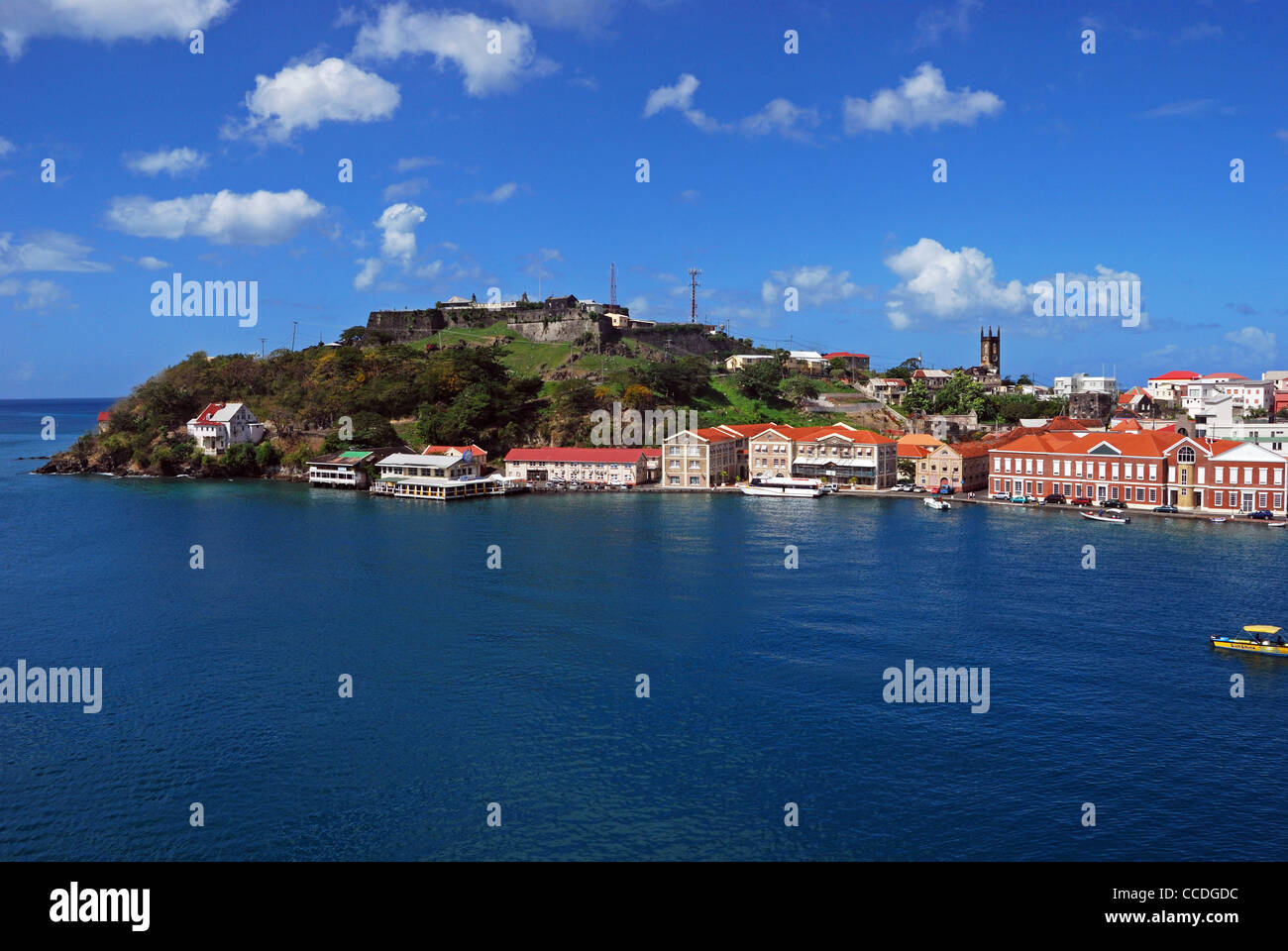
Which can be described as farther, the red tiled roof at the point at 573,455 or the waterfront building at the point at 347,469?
the waterfront building at the point at 347,469

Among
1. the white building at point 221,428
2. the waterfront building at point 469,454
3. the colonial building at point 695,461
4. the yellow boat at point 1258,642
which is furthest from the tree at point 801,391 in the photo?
the yellow boat at point 1258,642

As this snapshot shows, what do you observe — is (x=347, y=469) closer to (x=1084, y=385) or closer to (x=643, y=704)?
(x=643, y=704)

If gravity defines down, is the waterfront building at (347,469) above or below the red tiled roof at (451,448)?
below

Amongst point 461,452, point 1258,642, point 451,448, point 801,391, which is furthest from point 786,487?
point 1258,642

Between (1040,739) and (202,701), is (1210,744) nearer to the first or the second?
(1040,739)

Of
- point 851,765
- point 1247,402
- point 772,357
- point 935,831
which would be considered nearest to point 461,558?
point 851,765

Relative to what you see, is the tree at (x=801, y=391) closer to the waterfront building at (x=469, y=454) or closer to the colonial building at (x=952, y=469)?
the colonial building at (x=952, y=469)
